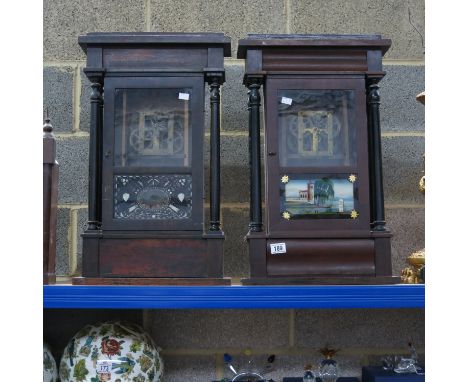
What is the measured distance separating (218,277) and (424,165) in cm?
71

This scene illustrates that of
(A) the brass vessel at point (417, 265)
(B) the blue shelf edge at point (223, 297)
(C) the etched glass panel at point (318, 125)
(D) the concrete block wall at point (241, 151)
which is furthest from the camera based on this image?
(D) the concrete block wall at point (241, 151)

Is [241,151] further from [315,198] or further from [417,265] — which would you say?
[417,265]

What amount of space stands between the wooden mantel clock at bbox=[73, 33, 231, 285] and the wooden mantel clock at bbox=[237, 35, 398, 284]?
97 mm

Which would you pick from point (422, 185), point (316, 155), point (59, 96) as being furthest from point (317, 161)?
point (59, 96)

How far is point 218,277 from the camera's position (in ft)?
4.66

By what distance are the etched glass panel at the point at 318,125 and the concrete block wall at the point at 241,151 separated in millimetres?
329

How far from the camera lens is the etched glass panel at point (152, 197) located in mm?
1445

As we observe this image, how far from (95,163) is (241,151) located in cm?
47

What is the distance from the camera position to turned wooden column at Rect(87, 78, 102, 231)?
1.45 metres

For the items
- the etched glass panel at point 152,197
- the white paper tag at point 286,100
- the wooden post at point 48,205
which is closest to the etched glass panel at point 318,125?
the white paper tag at point 286,100

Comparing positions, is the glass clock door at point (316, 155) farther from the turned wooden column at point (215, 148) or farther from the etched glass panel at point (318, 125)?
the turned wooden column at point (215, 148)

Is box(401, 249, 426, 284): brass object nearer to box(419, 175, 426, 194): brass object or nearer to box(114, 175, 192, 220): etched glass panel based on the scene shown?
box(419, 175, 426, 194): brass object

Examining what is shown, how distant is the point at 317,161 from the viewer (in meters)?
1.47

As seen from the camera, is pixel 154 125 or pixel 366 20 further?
pixel 366 20
